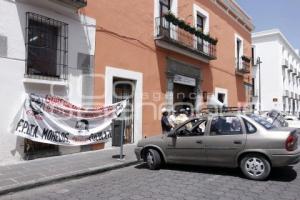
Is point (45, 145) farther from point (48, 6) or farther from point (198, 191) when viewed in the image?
point (198, 191)

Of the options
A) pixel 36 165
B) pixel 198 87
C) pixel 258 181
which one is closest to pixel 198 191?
pixel 258 181

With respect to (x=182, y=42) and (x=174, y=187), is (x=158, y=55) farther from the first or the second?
(x=174, y=187)

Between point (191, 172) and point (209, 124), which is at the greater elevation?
point (209, 124)

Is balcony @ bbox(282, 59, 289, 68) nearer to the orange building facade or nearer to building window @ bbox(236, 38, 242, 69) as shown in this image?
building window @ bbox(236, 38, 242, 69)

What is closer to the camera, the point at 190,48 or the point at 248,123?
the point at 248,123

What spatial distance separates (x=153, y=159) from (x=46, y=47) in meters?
4.30

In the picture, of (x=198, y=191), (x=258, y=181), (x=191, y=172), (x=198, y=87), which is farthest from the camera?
(x=198, y=87)

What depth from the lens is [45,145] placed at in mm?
8984

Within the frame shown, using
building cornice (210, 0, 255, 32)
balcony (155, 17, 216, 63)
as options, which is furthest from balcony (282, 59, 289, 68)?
balcony (155, 17, 216, 63)

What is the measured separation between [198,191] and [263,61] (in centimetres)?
2998

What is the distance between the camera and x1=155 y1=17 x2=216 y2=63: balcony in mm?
13258

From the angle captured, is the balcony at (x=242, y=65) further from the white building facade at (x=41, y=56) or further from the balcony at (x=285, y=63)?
the balcony at (x=285, y=63)

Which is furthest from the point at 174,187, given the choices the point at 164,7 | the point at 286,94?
the point at 286,94

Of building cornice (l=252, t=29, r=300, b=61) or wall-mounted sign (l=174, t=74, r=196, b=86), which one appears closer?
wall-mounted sign (l=174, t=74, r=196, b=86)
